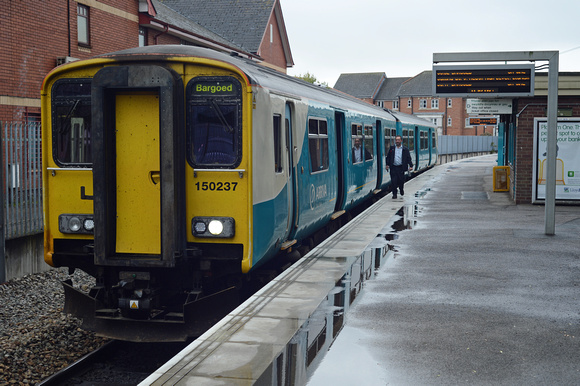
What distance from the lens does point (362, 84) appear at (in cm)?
10312

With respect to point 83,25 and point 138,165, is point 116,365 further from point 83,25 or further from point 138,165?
point 83,25

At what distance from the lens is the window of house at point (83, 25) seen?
2286 cm

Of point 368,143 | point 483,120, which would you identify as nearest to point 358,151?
point 368,143

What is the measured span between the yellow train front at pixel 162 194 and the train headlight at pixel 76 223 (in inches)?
0.5

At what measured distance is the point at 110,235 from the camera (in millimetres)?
6711

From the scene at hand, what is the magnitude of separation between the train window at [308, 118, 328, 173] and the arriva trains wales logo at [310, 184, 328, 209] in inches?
11.0

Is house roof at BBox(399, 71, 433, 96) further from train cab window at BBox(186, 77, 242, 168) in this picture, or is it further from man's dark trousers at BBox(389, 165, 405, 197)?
train cab window at BBox(186, 77, 242, 168)

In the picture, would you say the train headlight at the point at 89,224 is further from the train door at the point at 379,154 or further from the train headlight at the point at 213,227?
the train door at the point at 379,154

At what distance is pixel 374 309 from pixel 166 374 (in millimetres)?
2661

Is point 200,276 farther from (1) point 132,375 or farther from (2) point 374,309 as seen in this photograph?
(2) point 374,309

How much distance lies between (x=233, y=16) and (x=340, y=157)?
29.9 meters

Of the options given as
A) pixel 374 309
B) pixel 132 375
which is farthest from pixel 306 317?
pixel 132 375

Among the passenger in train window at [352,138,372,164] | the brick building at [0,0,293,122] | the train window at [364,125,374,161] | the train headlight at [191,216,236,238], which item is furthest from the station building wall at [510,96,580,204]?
the brick building at [0,0,293,122]

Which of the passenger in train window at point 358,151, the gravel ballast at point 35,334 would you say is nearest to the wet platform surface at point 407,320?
the gravel ballast at point 35,334
